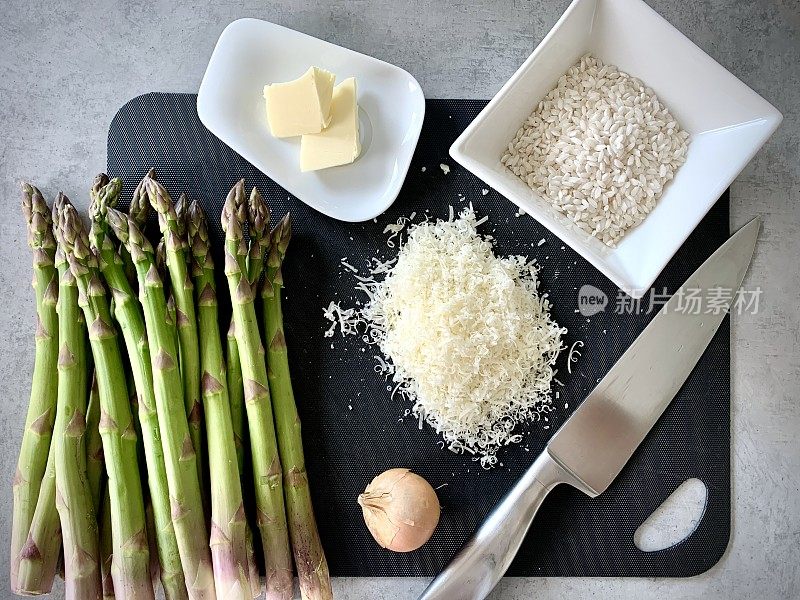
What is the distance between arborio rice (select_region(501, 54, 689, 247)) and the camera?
4.19 ft

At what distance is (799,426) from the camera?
142cm

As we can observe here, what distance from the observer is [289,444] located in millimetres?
1325

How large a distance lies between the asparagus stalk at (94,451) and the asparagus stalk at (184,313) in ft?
0.61

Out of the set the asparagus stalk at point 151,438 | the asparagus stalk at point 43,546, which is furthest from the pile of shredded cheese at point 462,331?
the asparagus stalk at point 43,546

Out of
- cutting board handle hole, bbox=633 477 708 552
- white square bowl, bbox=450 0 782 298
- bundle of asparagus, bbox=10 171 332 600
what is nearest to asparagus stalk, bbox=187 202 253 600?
bundle of asparagus, bbox=10 171 332 600

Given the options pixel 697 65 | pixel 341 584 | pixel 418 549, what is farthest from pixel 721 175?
pixel 341 584

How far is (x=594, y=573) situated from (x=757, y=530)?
0.36 m

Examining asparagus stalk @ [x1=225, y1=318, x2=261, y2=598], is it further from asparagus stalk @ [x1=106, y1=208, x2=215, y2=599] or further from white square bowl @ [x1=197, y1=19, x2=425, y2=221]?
white square bowl @ [x1=197, y1=19, x2=425, y2=221]

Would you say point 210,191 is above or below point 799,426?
above

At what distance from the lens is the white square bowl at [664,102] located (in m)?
1.25

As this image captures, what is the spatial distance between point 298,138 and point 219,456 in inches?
25.7

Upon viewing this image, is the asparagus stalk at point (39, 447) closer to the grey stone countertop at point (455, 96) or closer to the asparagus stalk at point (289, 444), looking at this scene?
the grey stone countertop at point (455, 96)

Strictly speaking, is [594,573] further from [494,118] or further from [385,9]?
[385,9]

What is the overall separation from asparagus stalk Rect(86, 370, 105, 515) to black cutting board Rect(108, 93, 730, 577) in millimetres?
299
